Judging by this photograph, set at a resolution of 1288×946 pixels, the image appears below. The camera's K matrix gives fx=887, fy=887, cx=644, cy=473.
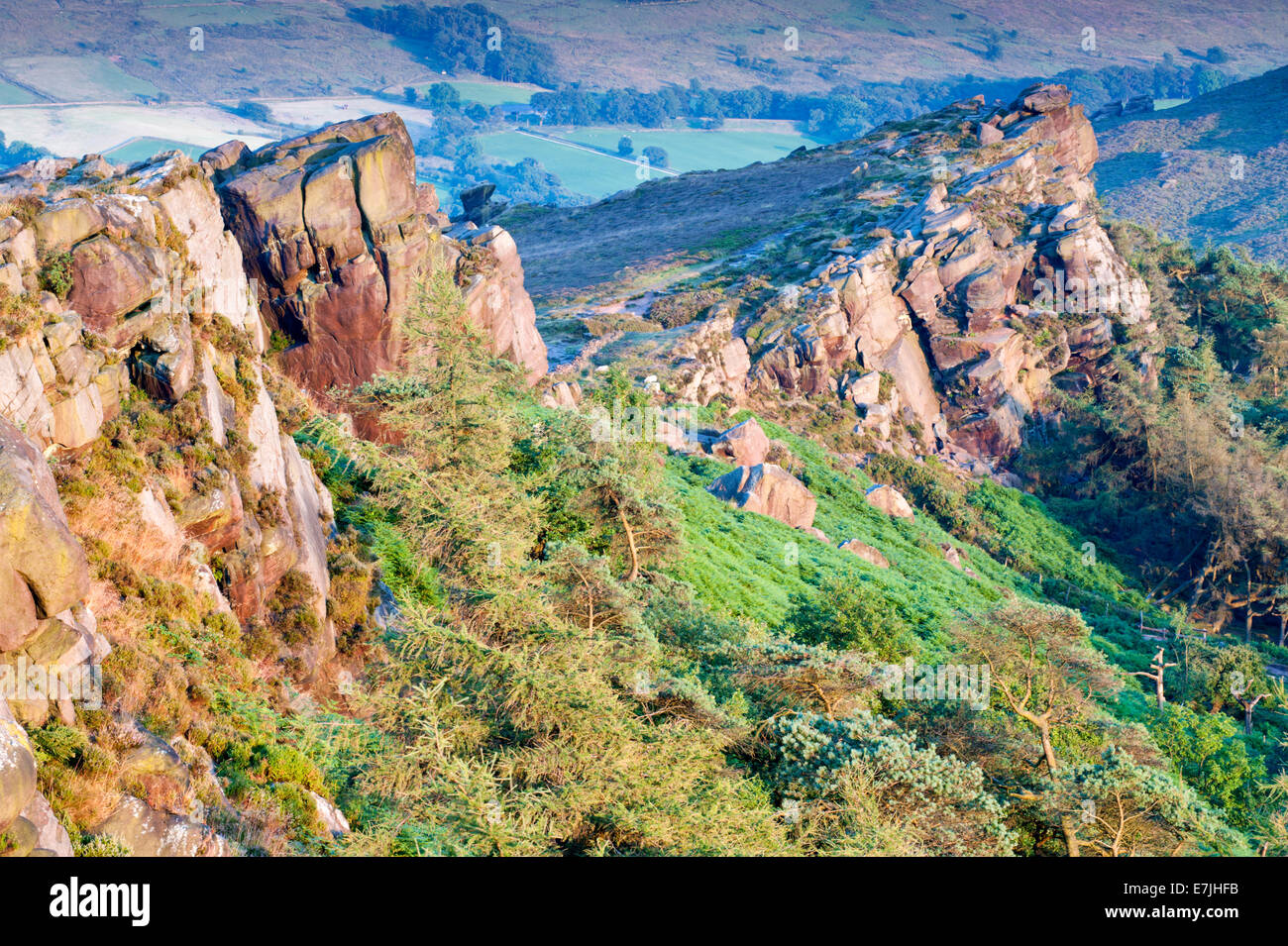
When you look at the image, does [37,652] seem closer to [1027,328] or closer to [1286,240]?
[1027,328]

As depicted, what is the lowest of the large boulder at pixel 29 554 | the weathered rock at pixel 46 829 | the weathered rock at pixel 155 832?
the weathered rock at pixel 155 832

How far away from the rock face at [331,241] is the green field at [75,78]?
179483 millimetres

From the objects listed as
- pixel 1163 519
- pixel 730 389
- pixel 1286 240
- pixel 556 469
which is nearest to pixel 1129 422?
pixel 1163 519

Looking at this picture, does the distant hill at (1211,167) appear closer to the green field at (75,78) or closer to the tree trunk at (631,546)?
the tree trunk at (631,546)

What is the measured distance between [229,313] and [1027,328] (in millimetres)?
44818

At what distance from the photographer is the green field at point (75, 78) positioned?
552 ft

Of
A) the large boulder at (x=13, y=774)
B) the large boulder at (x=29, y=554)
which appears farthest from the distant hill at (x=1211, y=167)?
the large boulder at (x=13, y=774)

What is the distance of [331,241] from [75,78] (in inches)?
7691

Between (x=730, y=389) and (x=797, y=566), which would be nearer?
(x=797, y=566)

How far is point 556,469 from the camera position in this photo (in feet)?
66.1

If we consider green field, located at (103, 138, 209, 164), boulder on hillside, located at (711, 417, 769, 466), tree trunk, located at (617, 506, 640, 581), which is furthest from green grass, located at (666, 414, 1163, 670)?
green field, located at (103, 138, 209, 164)

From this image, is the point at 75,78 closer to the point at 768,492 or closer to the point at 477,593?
the point at 768,492

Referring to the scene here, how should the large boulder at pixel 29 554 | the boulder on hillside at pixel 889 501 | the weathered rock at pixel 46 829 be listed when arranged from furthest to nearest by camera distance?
the boulder on hillside at pixel 889 501
the large boulder at pixel 29 554
the weathered rock at pixel 46 829
